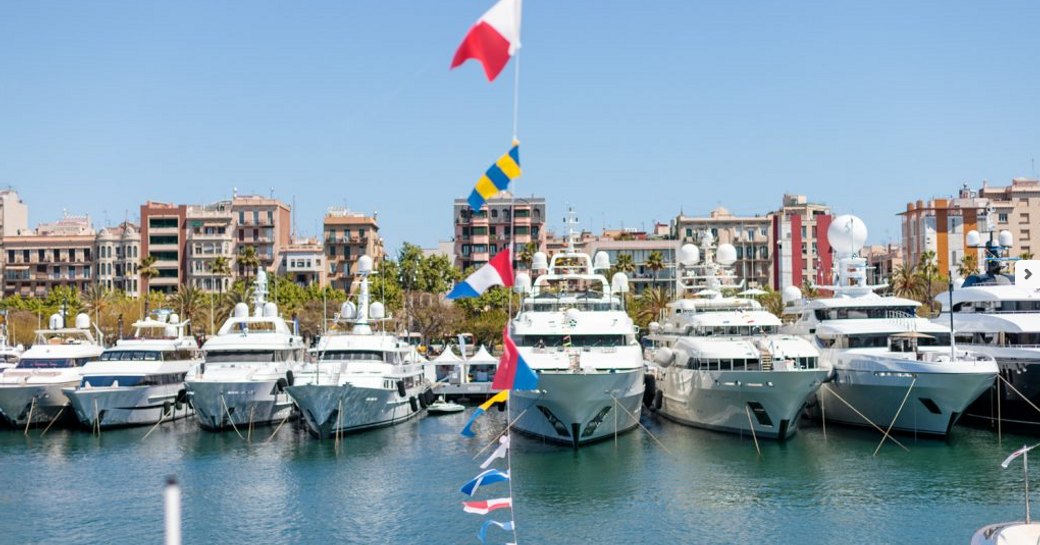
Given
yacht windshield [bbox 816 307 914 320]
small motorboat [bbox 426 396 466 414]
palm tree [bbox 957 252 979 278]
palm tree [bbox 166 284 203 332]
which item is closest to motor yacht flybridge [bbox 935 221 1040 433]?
yacht windshield [bbox 816 307 914 320]

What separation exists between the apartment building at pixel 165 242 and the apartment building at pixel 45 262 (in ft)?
23.5

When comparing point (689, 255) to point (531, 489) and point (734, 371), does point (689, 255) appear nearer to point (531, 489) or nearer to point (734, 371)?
point (734, 371)

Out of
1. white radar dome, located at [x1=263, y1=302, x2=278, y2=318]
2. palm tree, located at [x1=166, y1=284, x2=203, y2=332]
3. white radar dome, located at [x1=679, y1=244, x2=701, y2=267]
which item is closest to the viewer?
white radar dome, located at [x1=263, y1=302, x2=278, y2=318]

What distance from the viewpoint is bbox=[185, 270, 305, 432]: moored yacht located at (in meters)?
51.2

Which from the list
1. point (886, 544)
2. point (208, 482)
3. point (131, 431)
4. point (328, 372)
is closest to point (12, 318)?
point (131, 431)

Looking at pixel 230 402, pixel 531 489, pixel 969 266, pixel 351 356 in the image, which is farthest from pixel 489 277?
pixel 969 266

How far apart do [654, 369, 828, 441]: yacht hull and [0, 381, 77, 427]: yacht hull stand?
33479 millimetres

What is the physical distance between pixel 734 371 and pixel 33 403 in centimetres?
3642

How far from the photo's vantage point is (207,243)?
117688 millimetres

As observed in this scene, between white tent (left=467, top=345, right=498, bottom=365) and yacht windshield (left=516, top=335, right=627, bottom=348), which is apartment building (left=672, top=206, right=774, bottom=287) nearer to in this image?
white tent (left=467, top=345, right=498, bottom=365)

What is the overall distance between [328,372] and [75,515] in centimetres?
1896

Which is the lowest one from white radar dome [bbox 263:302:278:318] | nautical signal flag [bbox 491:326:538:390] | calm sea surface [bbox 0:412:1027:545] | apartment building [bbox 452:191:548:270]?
calm sea surface [bbox 0:412:1027:545]

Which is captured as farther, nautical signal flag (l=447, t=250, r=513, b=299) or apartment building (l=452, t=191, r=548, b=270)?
apartment building (l=452, t=191, r=548, b=270)

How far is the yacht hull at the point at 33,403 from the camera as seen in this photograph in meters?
52.8
